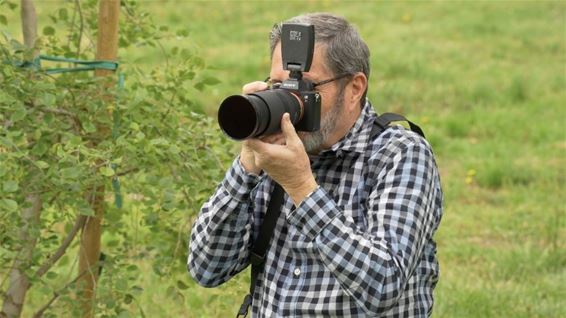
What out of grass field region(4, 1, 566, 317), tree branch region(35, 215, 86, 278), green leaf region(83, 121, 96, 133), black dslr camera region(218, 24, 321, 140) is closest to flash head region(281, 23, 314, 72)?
black dslr camera region(218, 24, 321, 140)

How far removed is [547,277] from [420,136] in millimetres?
2932

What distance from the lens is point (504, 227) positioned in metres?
6.31

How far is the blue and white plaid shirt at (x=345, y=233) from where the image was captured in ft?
7.79

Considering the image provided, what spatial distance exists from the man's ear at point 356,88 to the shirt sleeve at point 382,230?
0.55ft

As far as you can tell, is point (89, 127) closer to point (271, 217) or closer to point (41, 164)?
point (41, 164)

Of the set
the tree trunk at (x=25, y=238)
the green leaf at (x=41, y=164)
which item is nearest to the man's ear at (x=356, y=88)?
the green leaf at (x=41, y=164)

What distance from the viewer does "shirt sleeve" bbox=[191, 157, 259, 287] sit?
2635mm

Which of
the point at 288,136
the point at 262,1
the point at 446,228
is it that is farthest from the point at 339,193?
the point at 262,1

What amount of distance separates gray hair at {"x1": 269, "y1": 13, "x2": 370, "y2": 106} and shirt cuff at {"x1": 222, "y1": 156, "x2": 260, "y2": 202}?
0.31m

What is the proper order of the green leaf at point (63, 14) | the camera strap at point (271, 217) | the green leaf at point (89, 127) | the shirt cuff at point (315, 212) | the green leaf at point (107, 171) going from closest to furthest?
1. the shirt cuff at point (315, 212)
2. the camera strap at point (271, 217)
3. the green leaf at point (107, 171)
4. the green leaf at point (89, 127)
5. the green leaf at point (63, 14)

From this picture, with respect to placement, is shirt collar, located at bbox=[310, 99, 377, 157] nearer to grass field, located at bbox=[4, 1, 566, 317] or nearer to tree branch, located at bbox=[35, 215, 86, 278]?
grass field, located at bbox=[4, 1, 566, 317]

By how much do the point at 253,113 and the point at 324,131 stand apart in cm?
34

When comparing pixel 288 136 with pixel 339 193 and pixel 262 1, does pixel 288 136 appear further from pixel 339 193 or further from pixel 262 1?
pixel 262 1

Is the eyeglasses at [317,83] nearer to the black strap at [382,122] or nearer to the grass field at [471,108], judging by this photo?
the black strap at [382,122]
